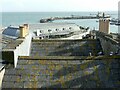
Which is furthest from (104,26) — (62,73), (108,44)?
(62,73)

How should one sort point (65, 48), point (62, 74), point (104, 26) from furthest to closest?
point (104, 26), point (65, 48), point (62, 74)

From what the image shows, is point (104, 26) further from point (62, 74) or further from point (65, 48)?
point (62, 74)

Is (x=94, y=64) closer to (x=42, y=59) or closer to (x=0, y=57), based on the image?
(x=42, y=59)

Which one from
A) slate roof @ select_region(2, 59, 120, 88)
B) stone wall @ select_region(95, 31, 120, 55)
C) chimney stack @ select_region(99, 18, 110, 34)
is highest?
chimney stack @ select_region(99, 18, 110, 34)

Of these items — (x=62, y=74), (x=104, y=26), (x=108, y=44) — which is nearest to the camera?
(x=62, y=74)

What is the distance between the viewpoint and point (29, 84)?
Result: 9875 mm

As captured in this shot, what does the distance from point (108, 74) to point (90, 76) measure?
72cm

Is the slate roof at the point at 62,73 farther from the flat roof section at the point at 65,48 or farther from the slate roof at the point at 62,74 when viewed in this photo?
the flat roof section at the point at 65,48

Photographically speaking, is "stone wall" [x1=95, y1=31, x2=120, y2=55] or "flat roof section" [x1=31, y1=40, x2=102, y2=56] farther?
"flat roof section" [x1=31, y1=40, x2=102, y2=56]

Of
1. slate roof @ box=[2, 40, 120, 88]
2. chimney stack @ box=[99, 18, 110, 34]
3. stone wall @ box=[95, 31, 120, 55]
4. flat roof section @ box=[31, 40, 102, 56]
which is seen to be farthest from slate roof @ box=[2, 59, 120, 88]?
chimney stack @ box=[99, 18, 110, 34]

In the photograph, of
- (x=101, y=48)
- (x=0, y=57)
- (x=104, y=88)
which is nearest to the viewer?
(x=104, y=88)

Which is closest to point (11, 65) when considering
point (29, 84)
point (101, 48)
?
point (29, 84)

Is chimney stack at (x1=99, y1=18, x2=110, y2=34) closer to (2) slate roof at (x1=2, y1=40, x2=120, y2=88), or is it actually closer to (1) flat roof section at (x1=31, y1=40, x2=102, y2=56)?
(1) flat roof section at (x1=31, y1=40, x2=102, y2=56)

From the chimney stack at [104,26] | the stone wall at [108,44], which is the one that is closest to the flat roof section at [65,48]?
the stone wall at [108,44]
